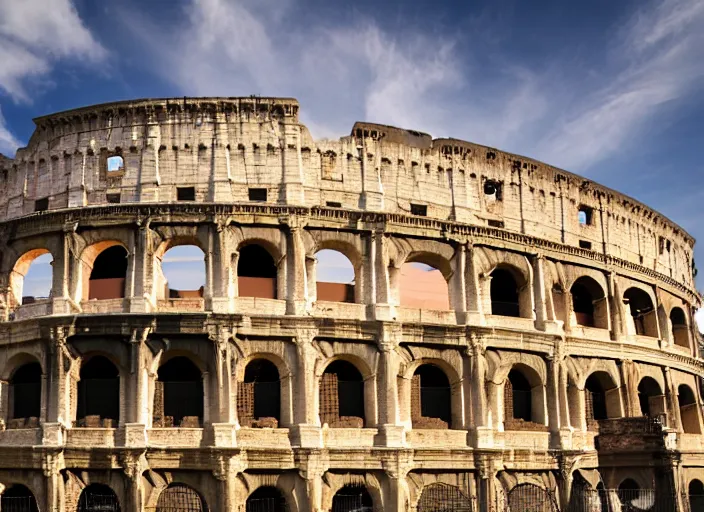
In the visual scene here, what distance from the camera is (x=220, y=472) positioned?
2212 centimetres

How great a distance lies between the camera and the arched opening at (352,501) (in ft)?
77.7

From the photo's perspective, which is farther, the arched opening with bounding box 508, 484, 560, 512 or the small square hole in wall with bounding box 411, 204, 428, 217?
the small square hole in wall with bounding box 411, 204, 428, 217

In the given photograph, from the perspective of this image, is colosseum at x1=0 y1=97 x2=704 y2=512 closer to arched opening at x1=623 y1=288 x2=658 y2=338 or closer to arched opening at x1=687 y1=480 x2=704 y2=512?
arched opening at x1=687 y1=480 x2=704 y2=512

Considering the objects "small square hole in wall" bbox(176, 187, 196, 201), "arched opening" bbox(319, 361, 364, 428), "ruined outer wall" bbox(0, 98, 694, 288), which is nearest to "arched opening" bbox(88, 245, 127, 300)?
"ruined outer wall" bbox(0, 98, 694, 288)

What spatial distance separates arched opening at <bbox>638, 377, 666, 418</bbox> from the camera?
101 feet

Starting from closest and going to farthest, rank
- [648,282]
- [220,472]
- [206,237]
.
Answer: [220,472] → [206,237] → [648,282]

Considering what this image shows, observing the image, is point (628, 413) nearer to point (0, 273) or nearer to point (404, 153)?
point (404, 153)

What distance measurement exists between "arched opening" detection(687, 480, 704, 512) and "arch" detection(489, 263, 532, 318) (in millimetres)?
9087

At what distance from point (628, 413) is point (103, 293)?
17243mm

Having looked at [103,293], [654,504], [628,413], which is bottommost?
[654,504]

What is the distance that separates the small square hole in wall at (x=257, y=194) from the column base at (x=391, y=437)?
7.20 m

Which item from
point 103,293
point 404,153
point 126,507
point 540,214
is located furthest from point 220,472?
point 540,214

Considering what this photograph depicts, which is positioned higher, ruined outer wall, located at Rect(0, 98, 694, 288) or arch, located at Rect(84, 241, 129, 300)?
ruined outer wall, located at Rect(0, 98, 694, 288)

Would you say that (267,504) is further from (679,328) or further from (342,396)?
(679,328)
